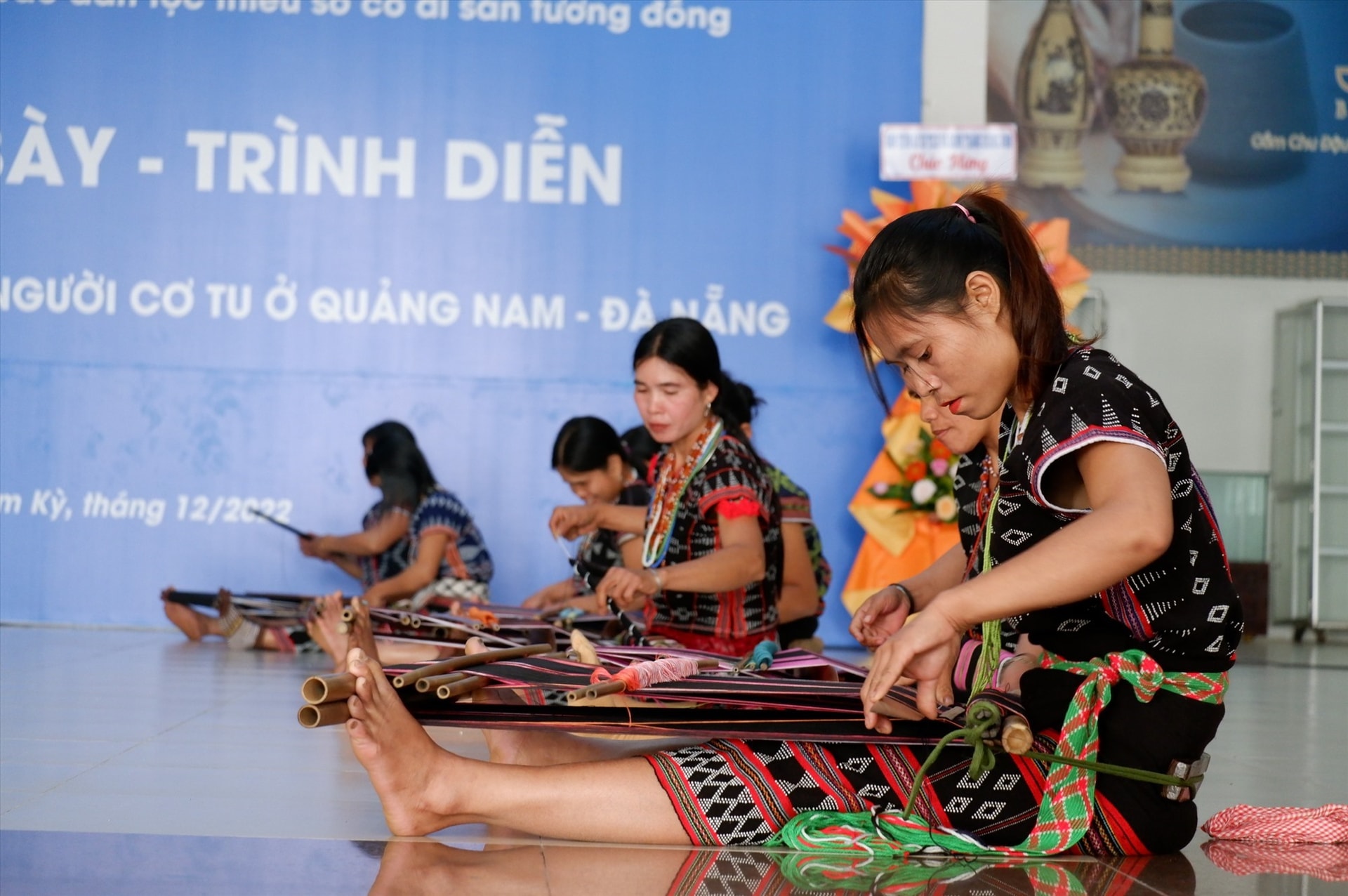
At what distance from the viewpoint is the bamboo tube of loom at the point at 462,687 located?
1.92 meters

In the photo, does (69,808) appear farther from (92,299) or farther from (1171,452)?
(92,299)

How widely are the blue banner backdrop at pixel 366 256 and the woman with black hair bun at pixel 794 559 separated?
2.45 metres

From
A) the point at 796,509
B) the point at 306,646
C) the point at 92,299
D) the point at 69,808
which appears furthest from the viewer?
the point at 92,299

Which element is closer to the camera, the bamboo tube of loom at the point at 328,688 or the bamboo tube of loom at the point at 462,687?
the bamboo tube of loom at the point at 328,688

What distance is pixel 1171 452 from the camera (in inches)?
75.4

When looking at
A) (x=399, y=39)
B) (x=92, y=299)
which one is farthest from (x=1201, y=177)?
(x=92, y=299)

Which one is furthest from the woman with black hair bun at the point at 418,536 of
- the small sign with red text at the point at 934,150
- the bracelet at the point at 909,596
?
the bracelet at the point at 909,596

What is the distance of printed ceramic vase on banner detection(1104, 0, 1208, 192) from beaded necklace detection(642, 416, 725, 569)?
16.1 feet

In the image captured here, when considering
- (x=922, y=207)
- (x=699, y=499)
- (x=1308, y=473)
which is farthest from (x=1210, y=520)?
(x=1308, y=473)

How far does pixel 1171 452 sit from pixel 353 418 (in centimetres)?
529

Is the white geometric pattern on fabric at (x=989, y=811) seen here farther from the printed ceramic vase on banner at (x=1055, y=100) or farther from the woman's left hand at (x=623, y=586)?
the printed ceramic vase on banner at (x=1055, y=100)

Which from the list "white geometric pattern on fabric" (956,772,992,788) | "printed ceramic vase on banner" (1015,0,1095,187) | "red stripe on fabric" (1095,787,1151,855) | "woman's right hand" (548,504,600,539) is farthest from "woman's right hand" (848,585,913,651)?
"printed ceramic vase on banner" (1015,0,1095,187)

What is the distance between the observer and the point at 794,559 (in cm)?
408

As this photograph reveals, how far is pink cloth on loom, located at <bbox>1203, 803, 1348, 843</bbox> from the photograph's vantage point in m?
2.25
